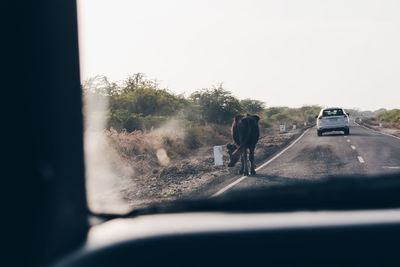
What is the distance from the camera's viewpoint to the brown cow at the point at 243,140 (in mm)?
11888

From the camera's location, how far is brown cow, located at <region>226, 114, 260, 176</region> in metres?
11.9

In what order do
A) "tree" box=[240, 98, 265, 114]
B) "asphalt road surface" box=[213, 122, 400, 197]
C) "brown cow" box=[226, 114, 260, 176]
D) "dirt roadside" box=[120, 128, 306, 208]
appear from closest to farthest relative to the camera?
"dirt roadside" box=[120, 128, 306, 208] → "asphalt road surface" box=[213, 122, 400, 197] → "brown cow" box=[226, 114, 260, 176] → "tree" box=[240, 98, 265, 114]

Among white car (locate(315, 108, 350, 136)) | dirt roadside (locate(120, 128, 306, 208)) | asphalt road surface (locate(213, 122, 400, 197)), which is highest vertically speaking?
white car (locate(315, 108, 350, 136))

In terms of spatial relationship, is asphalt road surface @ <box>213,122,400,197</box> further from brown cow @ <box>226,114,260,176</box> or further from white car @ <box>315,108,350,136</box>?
white car @ <box>315,108,350,136</box>

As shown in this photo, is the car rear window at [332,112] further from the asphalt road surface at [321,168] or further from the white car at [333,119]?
the asphalt road surface at [321,168]


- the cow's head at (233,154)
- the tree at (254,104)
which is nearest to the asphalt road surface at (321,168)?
the cow's head at (233,154)

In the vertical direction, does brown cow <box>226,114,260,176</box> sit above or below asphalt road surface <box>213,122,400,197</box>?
above

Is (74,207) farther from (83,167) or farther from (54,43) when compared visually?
(54,43)

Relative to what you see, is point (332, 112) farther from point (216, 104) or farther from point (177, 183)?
point (177, 183)

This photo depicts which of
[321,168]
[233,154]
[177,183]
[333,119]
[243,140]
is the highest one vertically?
[333,119]

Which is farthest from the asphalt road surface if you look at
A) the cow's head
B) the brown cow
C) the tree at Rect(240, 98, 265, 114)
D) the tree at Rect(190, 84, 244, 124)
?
the tree at Rect(240, 98, 265, 114)

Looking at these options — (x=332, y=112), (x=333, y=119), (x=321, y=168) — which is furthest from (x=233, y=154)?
(x=332, y=112)

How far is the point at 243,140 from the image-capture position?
11.9 metres

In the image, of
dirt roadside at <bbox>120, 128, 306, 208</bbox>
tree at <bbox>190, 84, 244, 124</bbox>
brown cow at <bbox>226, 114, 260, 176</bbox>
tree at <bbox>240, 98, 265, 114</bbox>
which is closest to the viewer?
dirt roadside at <bbox>120, 128, 306, 208</bbox>
